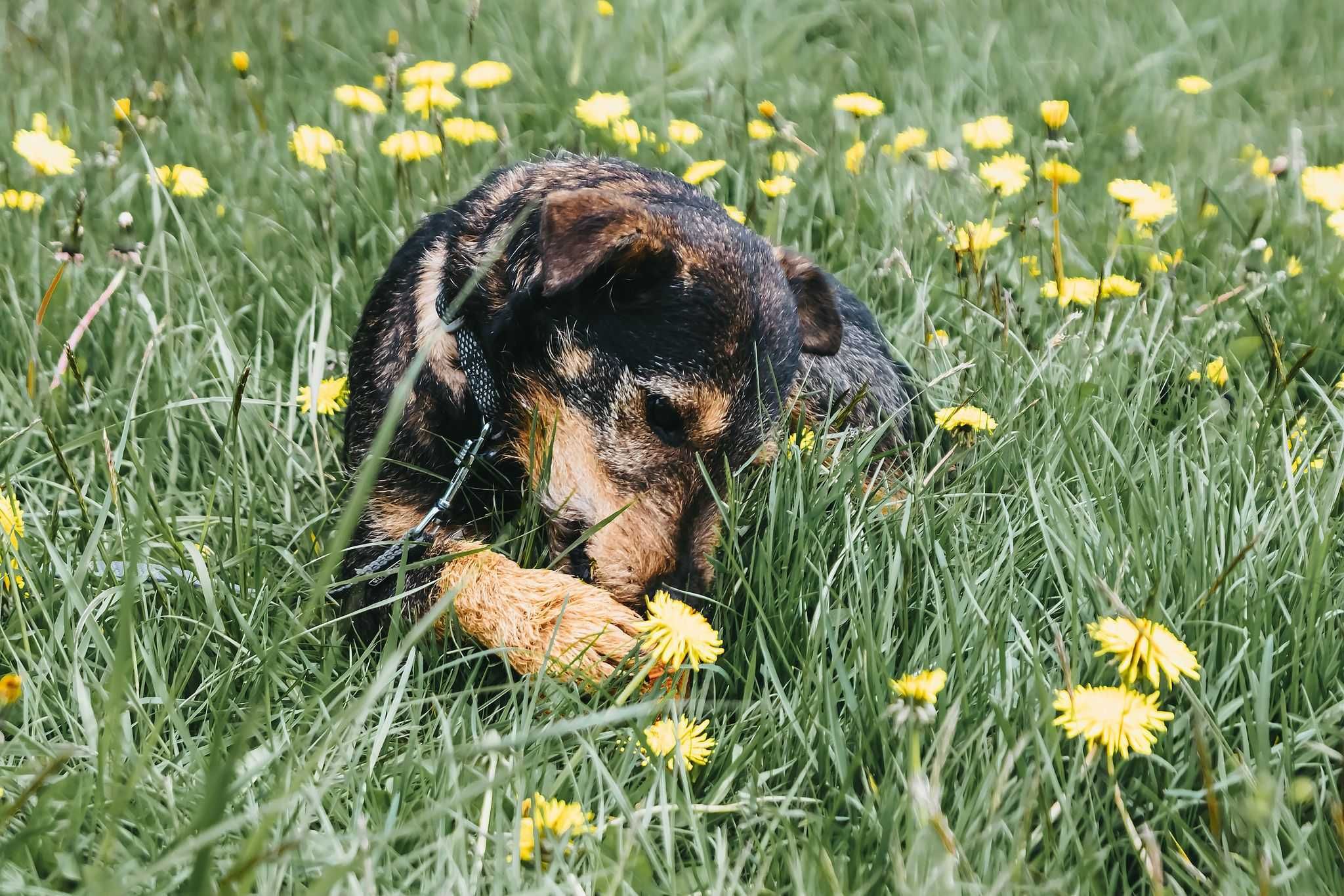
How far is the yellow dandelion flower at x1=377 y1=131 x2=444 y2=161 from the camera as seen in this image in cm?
416

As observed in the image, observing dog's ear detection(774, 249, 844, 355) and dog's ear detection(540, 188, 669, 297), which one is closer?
dog's ear detection(540, 188, 669, 297)

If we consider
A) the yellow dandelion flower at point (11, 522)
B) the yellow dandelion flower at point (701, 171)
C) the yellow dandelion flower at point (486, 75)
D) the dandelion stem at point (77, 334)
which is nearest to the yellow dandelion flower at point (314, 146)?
the yellow dandelion flower at point (486, 75)

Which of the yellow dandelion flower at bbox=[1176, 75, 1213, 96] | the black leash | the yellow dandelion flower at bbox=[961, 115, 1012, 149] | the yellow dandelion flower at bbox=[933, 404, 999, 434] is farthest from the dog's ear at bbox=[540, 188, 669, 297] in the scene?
the yellow dandelion flower at bbox=[1176, 75, 1213, 96]

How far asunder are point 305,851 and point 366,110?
11.0 ft

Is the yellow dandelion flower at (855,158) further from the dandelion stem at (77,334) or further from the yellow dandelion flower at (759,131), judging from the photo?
the dandelion stem at (77,334)

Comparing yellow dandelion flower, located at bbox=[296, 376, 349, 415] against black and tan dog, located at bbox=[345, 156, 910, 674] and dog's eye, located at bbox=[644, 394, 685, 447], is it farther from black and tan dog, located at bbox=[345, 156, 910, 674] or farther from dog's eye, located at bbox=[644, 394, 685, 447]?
dog's eye, located at bbox=[644, 394, 685, 447]

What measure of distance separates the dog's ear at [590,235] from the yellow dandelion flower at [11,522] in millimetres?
1126

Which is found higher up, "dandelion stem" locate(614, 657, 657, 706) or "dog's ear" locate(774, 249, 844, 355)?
"dog's ear" locate(774, 249, 844, 355)

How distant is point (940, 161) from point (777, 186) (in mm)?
776

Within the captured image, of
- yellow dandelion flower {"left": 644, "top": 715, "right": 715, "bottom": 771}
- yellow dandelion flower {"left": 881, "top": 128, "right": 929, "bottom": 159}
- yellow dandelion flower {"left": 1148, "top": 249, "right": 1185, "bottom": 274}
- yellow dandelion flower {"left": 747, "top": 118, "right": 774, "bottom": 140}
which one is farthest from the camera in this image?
yellow dandelion flower {"left": 881, "top": 128, "right": 929, "bottom": 159}

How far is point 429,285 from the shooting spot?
3.15m

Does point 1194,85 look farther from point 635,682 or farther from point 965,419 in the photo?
point 635,682

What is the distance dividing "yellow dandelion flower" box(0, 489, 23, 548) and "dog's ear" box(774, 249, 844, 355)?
6.21 ft

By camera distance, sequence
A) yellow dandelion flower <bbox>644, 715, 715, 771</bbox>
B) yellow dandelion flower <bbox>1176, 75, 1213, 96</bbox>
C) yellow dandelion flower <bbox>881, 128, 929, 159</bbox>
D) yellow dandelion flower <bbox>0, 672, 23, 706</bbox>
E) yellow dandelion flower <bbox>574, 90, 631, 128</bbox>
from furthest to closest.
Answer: yellow dandelion flower <bbox>1176, 75, 1213, 96</bbox>
yellow dandelion flower <bbox>881, 128, 929, 159</bbox>
yellow dandelion flower <bbox>574, 90, 631, 128</bbox>
yellow dandelion flower <bbox>644, 715, 715, 771</bbox>
yellow dandelion flower <bbox>0, 672, 23, 706</bbox>
